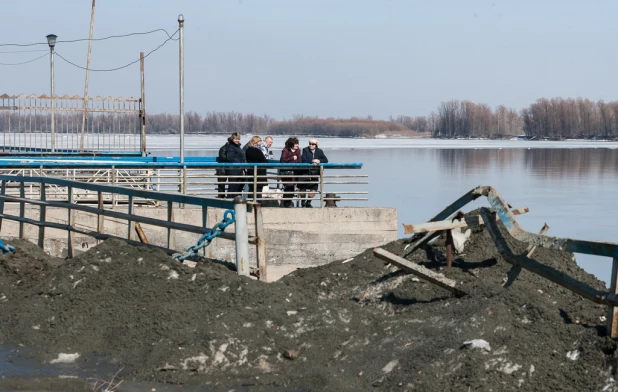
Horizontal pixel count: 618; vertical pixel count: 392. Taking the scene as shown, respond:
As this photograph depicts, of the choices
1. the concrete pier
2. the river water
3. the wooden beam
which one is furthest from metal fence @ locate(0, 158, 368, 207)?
the wooden beam

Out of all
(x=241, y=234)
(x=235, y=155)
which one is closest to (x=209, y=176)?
(x=235, y=155)

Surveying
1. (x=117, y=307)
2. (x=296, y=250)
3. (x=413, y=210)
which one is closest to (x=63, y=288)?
(x=117, y=307)

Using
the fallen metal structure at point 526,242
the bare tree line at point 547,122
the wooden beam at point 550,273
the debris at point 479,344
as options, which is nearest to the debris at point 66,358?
the fallen metal structure at point 526,242

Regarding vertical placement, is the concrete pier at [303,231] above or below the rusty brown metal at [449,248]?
below

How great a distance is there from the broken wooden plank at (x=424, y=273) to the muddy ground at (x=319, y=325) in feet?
0.39

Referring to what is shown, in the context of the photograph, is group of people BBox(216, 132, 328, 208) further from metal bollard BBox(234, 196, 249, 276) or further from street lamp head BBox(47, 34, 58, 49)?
street lamp head BBox(47, 34, 58, 49)

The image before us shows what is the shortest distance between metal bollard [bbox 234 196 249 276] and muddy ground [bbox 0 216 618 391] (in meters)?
0.17

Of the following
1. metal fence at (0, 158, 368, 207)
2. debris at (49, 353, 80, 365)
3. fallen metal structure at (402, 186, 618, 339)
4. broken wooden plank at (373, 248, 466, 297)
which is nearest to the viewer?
fallen metal structure at (402, 186, 618, 339)

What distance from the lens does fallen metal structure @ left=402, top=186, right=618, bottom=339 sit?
5.93 metres

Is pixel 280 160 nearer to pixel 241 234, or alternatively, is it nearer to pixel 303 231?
pixel 303 231

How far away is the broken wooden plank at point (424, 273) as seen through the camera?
7273 millimetres

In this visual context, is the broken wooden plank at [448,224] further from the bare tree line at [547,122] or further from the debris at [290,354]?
the bare tree line at [547,122]

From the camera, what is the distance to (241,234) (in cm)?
801

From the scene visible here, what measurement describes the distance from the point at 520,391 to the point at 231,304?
2.57 m
